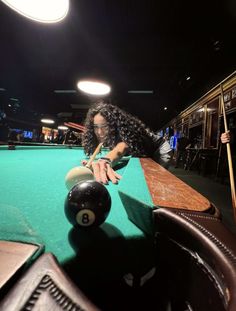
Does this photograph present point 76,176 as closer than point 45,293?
No

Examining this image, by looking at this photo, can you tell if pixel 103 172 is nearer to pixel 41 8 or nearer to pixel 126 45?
pixel 41 8

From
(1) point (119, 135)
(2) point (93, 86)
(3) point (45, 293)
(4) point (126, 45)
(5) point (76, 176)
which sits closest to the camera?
(3) point (45, 293)

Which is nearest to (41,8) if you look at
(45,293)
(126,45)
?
(45,293)

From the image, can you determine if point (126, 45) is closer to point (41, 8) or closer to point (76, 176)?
point (41, 8)

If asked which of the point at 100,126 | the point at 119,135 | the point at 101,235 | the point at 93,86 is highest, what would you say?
the point at 93,86

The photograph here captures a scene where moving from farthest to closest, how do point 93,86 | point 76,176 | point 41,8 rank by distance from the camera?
point 93,86 < point 41,8 < point 76,176

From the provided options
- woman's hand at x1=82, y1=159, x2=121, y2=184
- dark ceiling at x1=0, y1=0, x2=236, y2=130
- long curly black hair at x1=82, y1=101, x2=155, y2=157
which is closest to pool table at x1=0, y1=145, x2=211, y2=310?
woman's hand at x1=82, y1=159, x2=121, y2=184

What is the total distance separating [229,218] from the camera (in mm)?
2791

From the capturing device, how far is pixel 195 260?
1.49ft

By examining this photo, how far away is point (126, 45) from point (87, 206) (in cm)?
482

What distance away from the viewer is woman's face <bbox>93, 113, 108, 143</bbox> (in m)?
2.63

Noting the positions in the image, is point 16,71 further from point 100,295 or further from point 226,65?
point 100,295

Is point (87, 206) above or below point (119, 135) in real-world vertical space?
below

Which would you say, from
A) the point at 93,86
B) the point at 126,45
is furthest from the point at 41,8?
the point at 93,86
